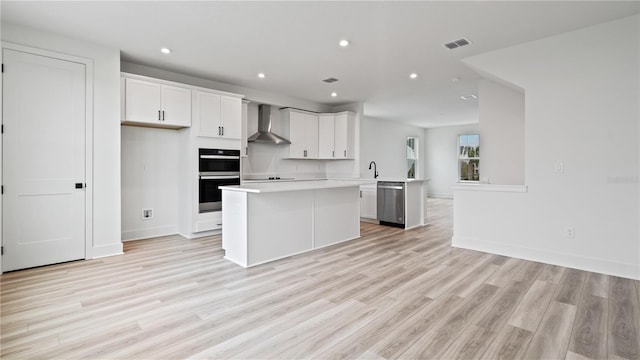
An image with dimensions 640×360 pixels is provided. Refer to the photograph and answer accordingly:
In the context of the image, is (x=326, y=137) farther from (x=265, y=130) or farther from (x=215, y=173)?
(x=215, y=173)

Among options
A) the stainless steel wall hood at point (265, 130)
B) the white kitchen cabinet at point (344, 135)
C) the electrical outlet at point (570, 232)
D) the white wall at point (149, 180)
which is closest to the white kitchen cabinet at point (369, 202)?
the white kitchen cabinet at point (344, 135)

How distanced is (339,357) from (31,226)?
3.74 metres

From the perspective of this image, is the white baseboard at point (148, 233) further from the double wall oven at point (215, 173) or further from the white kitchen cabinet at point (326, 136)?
the white kitchen cabinet at point (326, 136)

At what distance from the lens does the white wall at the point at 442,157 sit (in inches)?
Answer: 451

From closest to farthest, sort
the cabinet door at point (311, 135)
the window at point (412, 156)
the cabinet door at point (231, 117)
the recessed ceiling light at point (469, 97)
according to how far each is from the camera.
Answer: the cabinet door at point (231, 117) → the recessed ceiling light at point (469, 97) → the cabinet door at point (311, 135) → the window at point (412, 156)

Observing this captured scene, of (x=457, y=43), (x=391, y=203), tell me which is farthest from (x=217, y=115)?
(x=457, y=43)

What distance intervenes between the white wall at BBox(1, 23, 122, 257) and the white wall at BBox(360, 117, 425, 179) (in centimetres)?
667

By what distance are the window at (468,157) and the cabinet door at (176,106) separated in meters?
9.67

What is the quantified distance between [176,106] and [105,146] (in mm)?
1196

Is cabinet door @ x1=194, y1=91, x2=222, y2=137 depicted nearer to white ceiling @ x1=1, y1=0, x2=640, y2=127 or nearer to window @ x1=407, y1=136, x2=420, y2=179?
white ceiling @ x1=1, y1=0, x2=640, y2=127

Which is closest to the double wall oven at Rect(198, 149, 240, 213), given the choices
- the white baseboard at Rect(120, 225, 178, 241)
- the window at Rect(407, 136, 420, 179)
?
the white baseboard at Rect(120, 225, 178, 241)

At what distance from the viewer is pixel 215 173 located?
5133 millimetres

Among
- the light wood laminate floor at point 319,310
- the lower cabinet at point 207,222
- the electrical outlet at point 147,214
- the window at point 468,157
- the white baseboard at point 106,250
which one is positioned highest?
the window at point 468,157

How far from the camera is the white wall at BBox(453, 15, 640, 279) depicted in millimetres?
3199
